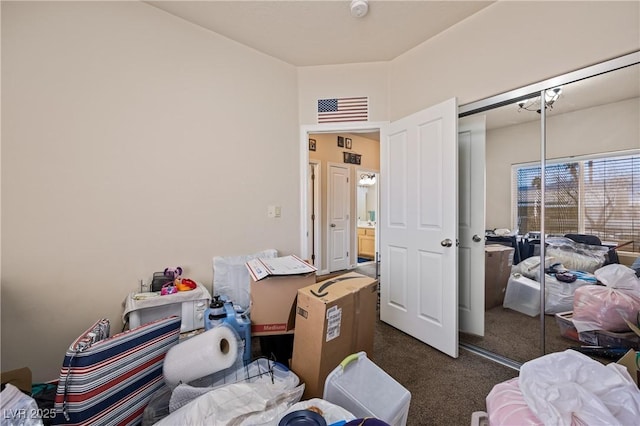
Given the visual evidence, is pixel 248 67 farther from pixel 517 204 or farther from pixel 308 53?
pixel 517 204

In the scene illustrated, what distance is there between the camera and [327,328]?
4.81ft

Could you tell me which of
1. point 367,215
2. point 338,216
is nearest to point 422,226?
point 338,216

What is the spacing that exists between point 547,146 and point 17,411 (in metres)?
2.98

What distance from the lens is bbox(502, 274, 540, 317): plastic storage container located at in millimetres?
2008

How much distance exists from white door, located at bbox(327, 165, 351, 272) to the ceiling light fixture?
9.51 feet

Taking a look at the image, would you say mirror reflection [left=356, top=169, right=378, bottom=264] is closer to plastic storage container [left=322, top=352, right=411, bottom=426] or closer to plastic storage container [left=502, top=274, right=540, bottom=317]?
plastic storage container [left=502, top=274, right=540, bottom=317]

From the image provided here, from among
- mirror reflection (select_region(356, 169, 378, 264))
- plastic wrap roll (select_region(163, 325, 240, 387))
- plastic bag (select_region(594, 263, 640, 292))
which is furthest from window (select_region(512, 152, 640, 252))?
mirror reflection (select_region(356, 169, 378, 264))

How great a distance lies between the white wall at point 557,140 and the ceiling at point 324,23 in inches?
40.6

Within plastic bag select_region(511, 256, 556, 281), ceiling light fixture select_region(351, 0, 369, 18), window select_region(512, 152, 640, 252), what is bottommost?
plastic bag select_region(511, 256, 556, 281)

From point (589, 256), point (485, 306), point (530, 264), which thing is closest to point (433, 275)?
point (485, 306)

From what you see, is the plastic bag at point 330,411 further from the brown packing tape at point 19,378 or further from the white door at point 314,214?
the white door at point 314,214

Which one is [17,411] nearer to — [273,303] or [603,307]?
[273,303]

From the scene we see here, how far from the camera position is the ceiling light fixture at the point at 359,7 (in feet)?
6.43

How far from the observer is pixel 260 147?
2629mm
